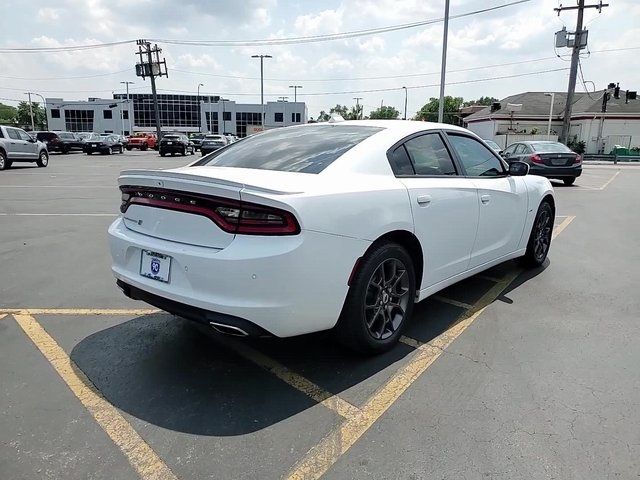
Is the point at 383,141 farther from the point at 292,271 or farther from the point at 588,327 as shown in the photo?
the point at 588,327

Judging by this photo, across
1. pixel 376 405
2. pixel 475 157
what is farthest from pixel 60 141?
pixel 376 405

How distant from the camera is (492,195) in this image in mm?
4363

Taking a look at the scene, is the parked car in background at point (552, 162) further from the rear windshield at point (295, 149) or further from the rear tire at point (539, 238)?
the rear windshield at point (295, 149)

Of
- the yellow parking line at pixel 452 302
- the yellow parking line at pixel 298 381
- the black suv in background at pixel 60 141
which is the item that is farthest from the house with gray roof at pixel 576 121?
the yellow parking line at pixel 298 381

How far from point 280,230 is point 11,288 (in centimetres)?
351

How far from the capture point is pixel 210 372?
3121mm

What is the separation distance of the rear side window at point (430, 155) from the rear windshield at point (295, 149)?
0.34 m

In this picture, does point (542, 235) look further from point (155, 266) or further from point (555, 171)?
point (555, 171)

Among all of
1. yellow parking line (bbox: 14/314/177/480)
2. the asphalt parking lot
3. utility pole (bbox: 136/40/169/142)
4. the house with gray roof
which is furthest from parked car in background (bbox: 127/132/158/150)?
yellow parking line (bbox: 14/314/177/480)

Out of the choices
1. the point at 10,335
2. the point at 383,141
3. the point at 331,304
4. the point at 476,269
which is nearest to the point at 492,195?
the point at 476,269

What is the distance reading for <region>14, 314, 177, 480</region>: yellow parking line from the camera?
2256mm

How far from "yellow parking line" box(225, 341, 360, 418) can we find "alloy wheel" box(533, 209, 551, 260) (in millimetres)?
3564

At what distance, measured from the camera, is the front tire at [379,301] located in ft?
10.0

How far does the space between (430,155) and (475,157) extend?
2.71 ft
